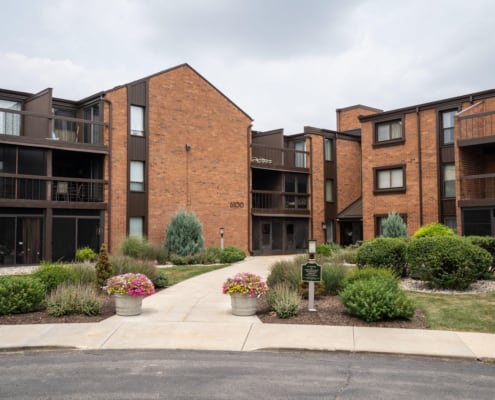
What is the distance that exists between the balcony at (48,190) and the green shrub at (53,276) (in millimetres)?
9847

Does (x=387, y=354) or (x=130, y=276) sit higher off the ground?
(x=130, y=276)

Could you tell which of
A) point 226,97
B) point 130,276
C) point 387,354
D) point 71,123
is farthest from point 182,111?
point 387,354

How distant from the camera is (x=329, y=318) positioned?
36.2ft

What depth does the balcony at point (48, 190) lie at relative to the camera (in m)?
22.8

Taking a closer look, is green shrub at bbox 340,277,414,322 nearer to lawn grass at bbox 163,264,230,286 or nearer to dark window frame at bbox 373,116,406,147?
lawn grass at bbox 163,264,230,286

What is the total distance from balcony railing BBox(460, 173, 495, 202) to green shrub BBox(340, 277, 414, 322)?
13.7 meters

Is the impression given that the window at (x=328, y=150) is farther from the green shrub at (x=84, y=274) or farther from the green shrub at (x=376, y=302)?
the green shrub at (x=376, y=302)

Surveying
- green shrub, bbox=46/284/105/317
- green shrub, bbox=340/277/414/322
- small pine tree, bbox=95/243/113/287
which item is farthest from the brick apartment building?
green shrub, bbox=340/277/414/322

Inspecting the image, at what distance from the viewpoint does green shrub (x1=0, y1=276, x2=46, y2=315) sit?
1158 cm

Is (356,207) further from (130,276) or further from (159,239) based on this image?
(130,276)

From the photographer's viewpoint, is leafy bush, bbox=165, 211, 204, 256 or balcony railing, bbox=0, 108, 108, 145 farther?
leafy bush, bbox=165, 211, 204, 256

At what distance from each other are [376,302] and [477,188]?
16.1 metres

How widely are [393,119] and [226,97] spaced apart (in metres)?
9.66

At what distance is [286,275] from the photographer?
1436 cm
